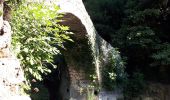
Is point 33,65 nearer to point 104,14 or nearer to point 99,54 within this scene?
point 99,54

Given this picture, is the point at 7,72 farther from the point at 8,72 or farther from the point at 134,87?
the point at 134,87

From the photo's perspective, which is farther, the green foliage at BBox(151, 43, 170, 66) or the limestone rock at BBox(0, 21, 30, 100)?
the green foliage at BBox(151, 43, 170, 66)

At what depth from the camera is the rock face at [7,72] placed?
125 inches

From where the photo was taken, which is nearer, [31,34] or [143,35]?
[31,34]

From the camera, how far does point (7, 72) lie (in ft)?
11.3

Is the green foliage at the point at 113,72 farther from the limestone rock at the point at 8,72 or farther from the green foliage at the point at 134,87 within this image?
the limestone rock at the point at 8,72

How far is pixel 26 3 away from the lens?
4715 millimetres

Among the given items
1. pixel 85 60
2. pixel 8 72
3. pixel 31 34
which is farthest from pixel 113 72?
pixel 8 72

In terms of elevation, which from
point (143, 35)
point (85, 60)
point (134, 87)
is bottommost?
point (134, 87)

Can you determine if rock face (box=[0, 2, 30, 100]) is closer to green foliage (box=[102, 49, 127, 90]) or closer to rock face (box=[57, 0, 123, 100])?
rock face (box=[57, 0, 123, 100])

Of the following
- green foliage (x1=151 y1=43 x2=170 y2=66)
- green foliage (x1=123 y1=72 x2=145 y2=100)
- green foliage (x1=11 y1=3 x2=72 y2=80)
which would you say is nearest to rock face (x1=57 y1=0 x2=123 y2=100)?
green foliage (x1=123 y1=72 x2=145 y2=100)

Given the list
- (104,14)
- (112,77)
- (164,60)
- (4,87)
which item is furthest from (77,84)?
(4,87)

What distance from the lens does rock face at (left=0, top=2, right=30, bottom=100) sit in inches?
125

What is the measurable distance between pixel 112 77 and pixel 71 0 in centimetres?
310
